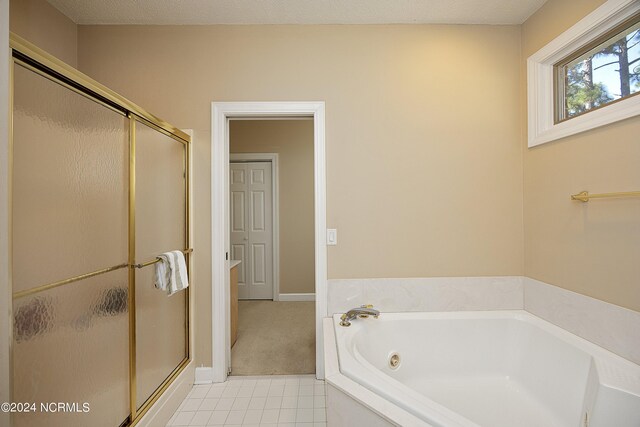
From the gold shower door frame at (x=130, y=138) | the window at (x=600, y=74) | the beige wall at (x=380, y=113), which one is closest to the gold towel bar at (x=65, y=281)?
the gold shower door frame at (x=130, y=138)

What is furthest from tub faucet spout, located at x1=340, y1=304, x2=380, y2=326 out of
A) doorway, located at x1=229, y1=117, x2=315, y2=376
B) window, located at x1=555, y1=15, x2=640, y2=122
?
doorway, located at x1=229, y1=117, x2=315, y2=376

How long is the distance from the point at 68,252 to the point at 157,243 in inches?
24.0

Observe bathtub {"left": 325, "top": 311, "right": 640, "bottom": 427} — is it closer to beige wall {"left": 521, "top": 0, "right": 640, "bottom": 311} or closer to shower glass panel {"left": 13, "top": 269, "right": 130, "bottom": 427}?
beige wall {"left": 521, "top": 0, "right": 640, "bottom": 311}

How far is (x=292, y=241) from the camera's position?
4234mm

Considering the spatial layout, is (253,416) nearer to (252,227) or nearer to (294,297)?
(294,297)

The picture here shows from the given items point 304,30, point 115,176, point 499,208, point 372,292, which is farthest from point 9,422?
point 499,208

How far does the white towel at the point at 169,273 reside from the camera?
1.67 metres

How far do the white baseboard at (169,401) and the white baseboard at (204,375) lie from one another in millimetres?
59

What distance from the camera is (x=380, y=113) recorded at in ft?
6.95

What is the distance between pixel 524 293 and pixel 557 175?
0.85 meters

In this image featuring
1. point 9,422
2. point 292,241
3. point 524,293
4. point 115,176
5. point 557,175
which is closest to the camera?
point 9,422

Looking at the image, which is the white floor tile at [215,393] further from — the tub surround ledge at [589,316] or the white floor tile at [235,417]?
the tub surround ledge at [589,316]

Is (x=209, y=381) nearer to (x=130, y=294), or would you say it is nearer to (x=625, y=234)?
(x=130, y=294)

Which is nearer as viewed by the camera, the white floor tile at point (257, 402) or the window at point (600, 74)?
the window at point (600, 74)
